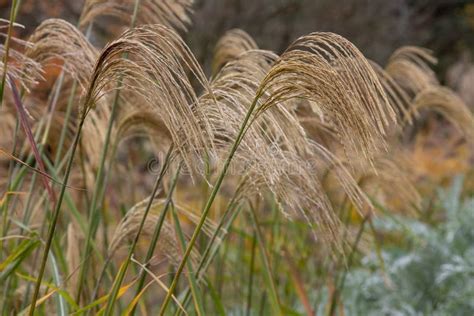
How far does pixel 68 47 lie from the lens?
175 centimetres

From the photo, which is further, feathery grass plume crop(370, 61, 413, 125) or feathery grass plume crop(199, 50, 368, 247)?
feathery grass plume crop(370, 61, 413, 125)

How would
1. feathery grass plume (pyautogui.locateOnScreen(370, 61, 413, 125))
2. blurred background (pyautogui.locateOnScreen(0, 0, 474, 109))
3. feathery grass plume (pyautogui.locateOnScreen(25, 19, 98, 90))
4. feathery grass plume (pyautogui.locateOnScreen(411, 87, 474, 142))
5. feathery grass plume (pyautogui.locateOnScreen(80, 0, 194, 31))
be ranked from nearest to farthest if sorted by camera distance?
feathery grass plume (pyautogui.locateOnScreen(25, 19, 98, 90)), feathery grass plume (pyautogui.locateOnScreen(370, 61, 413, 125)), feathery grass plume (pyautogui.locateOnScreen(80, 0, 194, 31)), feathery grass plume (pyautogui.locateOnScreen(411, 87, 474, 142)), blurred background (pyautogui.locateOnScreen(0, 0, 474, 109))

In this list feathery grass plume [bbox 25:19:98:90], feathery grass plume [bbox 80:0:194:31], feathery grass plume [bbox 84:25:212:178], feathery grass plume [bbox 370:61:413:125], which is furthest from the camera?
feathery grass plume [bbox 80:0:194:31]

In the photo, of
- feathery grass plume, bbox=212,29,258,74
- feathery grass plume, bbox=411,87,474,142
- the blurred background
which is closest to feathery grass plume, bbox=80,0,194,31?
feathery grass plume, bbox=212,29,258,74

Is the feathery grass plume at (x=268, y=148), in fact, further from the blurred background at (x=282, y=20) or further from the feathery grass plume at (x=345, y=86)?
the blurred background at (x=282, y=20)

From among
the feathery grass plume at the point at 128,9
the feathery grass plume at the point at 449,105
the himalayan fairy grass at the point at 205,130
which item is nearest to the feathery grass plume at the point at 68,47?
the himalayan fairy grass at the point at 205,130

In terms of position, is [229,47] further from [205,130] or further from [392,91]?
[205,130]

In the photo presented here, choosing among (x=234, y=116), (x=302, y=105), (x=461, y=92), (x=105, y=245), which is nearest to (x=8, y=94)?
(x=105, y=245)

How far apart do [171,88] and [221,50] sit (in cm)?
129

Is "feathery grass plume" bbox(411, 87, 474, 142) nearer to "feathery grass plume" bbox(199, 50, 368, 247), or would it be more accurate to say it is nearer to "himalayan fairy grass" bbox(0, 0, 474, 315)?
"himalayan fairy grass" bbox(0, 0, 474, 315)

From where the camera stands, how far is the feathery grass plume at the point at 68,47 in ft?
5.66

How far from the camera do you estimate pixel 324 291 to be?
3.78m

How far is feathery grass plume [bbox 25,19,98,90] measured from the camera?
1.72 meters

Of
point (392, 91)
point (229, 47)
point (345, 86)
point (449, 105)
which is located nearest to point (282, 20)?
point (229, 47)
